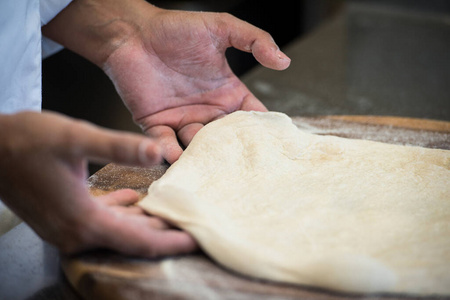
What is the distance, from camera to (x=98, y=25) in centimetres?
146

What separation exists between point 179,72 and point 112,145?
814 millimetres

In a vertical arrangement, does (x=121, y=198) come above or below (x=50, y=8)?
below

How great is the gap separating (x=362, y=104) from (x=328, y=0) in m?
2.09

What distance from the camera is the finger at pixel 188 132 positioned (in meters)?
1.32

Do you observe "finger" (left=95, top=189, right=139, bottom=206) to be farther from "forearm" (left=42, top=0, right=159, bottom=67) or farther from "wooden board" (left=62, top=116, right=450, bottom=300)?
"forearm" (left=42, top=0, right=159, bottom=67)

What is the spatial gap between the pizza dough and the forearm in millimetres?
459

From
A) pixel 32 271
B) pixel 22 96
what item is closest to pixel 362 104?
pixel 22 96

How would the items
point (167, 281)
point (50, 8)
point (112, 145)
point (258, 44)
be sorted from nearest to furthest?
point (112, 145)
point (167, 281)
point (258, 44)
point (50, 8)

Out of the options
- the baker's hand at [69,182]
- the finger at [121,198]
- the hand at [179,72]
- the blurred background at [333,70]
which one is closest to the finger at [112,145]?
the baker's hand at [69,182]

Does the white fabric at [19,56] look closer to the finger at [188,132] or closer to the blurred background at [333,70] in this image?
the finger at [188,132]

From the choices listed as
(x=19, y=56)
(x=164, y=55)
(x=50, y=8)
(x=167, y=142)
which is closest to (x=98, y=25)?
(x=50, y=8)

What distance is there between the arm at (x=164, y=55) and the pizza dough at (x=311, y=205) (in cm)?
23

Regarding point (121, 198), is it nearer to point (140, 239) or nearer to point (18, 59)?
point (140, 239)

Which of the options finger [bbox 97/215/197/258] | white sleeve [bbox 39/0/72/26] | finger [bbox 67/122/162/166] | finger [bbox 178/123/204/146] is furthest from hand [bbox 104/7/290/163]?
finger [bbox 67/122/162/166]
